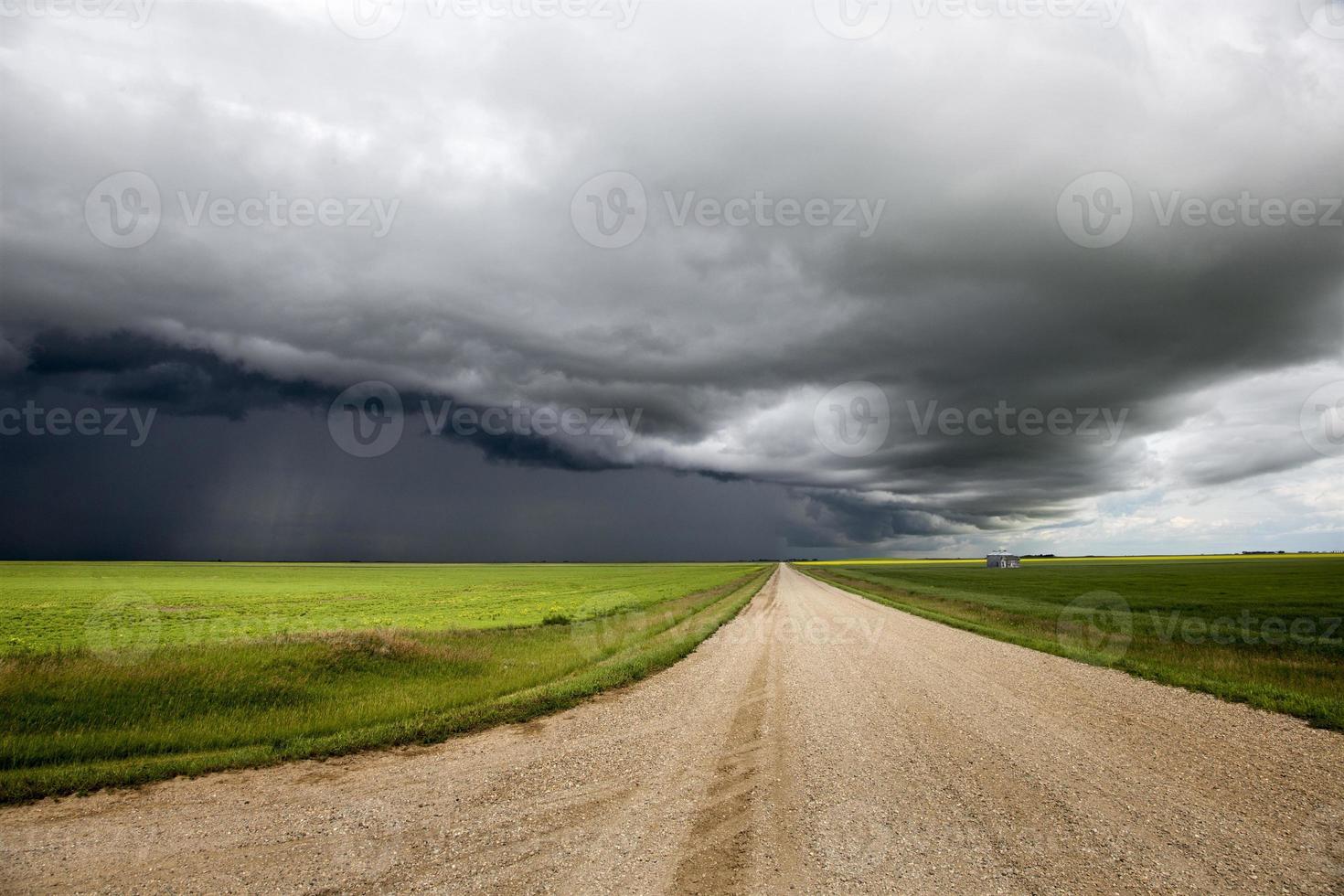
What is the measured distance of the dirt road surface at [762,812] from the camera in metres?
5.69

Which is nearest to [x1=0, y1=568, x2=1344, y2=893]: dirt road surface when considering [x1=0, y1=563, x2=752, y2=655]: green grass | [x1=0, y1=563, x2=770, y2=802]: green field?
[x1=0, y1=563, x2=770, y2=802]: green field

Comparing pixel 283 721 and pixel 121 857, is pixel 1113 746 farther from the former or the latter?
pixel 283 721

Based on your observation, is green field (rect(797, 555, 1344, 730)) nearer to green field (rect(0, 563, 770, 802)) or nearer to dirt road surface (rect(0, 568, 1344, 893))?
dirt road surface (rect(0, 568, 1344, 893))

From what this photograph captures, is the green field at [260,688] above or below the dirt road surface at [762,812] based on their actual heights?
below

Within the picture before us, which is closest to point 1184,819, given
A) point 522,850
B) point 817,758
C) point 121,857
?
point 817,758

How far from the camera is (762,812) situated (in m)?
7.09

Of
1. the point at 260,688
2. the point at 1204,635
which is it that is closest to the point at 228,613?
the point at 260,688

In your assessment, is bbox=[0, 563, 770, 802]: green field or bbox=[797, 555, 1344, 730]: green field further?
bbox=[797, 555, 1344, 730]: green field

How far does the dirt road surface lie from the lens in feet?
18.7

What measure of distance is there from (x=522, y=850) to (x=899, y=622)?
2637 cm

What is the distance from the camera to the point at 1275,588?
53.7 meters

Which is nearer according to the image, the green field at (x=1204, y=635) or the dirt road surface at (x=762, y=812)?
the dirt road surface at (x=762, y=812)

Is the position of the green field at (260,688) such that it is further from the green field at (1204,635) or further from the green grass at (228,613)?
the green field at (1204,635)

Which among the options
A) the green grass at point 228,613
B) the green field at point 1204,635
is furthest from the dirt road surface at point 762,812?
the green grass at point 228,613
